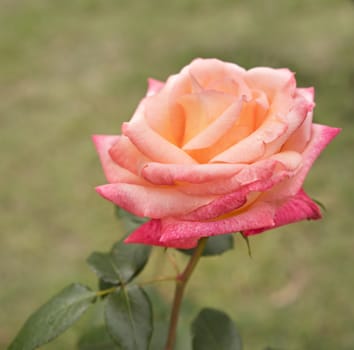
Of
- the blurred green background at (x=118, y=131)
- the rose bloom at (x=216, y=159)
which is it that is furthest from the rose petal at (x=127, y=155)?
the blurred green background at (x=118, y=131)

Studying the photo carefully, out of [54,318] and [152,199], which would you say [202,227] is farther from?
[54,318]

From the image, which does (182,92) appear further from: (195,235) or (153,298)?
(153,298)

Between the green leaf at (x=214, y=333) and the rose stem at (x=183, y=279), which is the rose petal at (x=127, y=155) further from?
the green leaf at (x=214, y=333)

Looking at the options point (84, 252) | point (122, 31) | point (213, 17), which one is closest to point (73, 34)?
point (122, 31)

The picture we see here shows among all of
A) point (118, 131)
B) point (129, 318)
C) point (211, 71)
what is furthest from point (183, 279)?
point (118, 131)

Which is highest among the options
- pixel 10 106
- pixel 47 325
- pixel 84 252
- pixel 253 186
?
pixel 253 186

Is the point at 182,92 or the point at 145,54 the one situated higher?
the point at 182,92
